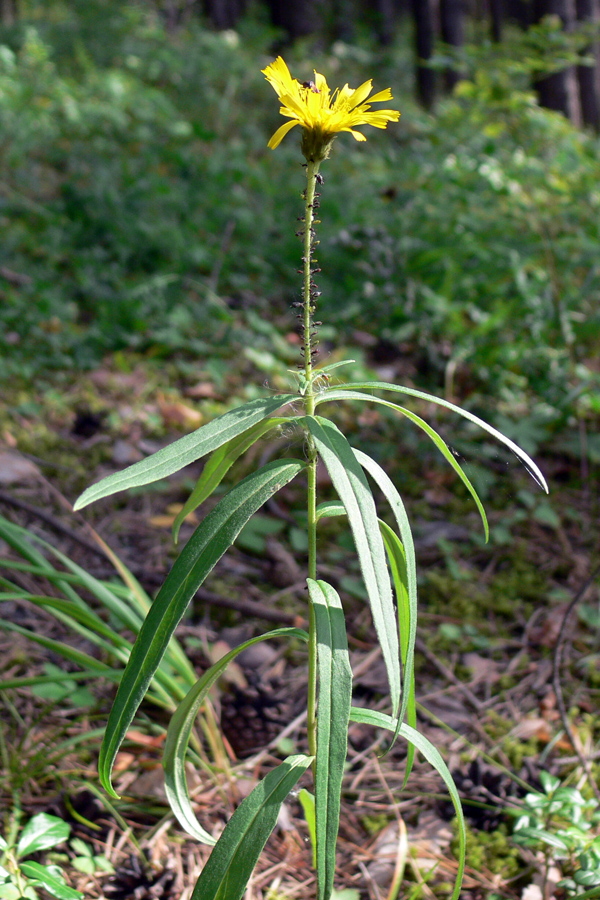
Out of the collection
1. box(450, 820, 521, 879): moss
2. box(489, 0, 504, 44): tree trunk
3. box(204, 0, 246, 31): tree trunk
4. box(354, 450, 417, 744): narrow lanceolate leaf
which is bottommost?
box(450, 820, 521, 879): moss

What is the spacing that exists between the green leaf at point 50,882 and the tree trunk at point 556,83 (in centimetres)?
685

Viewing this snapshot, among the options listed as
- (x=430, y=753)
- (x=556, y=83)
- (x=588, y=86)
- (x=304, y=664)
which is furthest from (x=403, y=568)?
(x=588, y=86)

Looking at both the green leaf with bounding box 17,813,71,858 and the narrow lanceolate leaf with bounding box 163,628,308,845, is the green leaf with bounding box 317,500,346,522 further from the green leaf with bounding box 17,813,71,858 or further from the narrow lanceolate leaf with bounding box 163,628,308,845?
the green leaf with bounding box 17,813,71,858

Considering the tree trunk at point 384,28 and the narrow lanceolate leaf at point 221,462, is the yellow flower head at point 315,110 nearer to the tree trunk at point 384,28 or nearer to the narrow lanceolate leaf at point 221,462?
the narrow lanceolate leaf at point 221,462

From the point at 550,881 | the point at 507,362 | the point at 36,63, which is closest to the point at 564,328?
the point at 507,362

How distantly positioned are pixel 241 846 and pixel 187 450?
51 centimetres

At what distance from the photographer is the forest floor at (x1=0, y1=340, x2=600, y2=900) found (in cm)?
125

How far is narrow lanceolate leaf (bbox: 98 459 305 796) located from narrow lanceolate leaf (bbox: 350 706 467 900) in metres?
0.32

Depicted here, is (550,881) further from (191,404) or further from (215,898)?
(191,404)

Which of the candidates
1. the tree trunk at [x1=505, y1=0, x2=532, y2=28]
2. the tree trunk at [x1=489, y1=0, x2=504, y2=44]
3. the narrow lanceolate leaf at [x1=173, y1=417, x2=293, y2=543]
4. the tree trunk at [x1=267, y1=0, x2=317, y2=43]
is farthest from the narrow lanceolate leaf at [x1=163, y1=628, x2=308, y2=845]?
the tree trunk at [x1=505, y1=0, x2=532, y2=28]

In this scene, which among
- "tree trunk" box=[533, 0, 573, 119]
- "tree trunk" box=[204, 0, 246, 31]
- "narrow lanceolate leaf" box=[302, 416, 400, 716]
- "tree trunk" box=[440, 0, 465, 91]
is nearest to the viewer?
"narrow lanceolate leaf" box=[302, 416, 400, 716]

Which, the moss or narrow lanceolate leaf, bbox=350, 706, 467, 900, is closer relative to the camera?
narrow lanceolate leaf, bbox=350, 706, 467, 900

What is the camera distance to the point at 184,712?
3.32ft

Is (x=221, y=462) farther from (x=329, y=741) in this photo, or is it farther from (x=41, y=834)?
(x=41, y=834)
